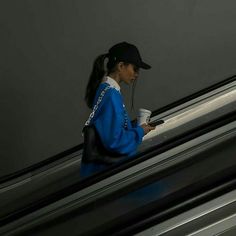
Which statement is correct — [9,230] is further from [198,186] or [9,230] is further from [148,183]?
[198,186]

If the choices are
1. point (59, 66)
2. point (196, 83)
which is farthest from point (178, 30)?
point (59, 66)

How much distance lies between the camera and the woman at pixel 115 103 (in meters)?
2.56

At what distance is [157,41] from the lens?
5.73 metres

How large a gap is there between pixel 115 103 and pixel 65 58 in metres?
3.52

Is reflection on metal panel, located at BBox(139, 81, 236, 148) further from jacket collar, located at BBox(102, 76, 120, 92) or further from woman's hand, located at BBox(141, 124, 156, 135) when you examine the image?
jacket collar, located at BBox(102, 76, 120, 92)

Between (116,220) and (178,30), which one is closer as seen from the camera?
(116,220)

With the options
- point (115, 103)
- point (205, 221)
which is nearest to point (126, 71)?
point (115, 103)

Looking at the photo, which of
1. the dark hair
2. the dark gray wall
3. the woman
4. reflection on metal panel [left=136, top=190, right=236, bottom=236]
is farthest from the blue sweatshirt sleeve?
the dark gray wall

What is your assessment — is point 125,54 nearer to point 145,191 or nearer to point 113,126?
point 113,126

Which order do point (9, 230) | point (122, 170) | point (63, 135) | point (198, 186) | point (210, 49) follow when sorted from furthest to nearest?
point (63, 135)
point (210, 49)
point (122, 170)
point (9, 230)
point (198, 186)

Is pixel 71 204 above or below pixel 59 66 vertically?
below

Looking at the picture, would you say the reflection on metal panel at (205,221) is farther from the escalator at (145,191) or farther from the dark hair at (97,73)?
the dark hair at (97,73)

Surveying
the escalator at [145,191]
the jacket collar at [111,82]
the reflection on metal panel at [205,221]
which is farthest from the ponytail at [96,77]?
the reflection on metal panel at [205,221]

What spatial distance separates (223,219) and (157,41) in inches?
168
